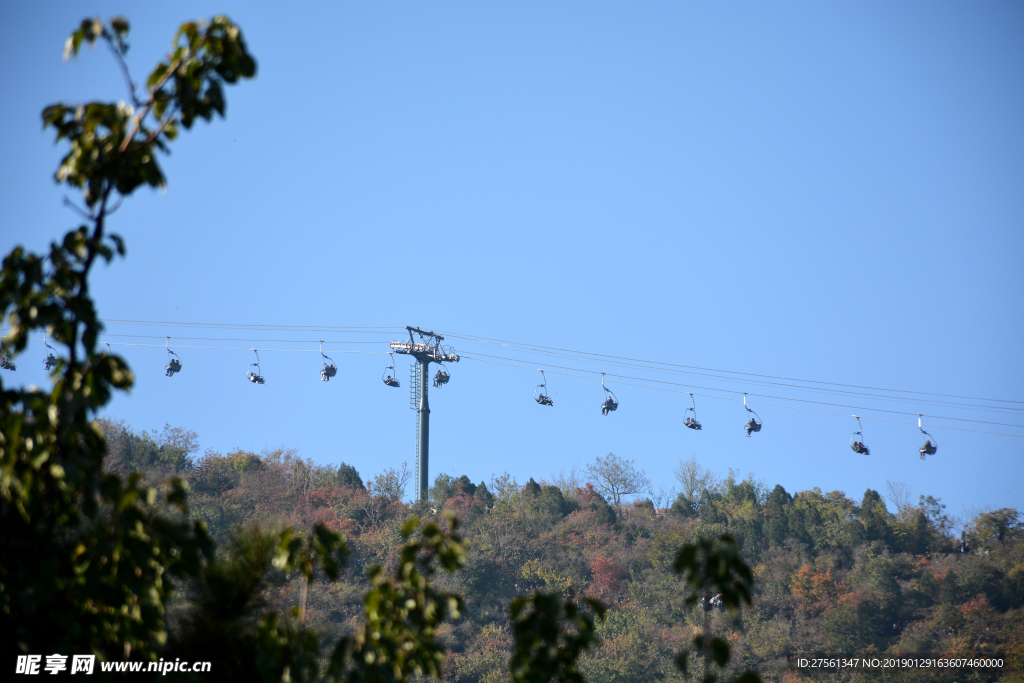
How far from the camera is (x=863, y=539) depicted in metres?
46.9

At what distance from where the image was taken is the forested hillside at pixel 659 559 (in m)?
38.3

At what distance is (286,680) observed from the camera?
10.7ft

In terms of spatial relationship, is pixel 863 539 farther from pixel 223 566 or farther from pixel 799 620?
pixel 223 566

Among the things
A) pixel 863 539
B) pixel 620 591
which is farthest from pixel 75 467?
pixel 863 539

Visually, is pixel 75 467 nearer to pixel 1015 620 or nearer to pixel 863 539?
pixel 1015 620

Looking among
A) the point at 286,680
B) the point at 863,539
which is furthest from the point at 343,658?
the point at 863,539

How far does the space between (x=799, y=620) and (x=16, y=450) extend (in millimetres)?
43111

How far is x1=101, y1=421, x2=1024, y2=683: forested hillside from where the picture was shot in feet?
126

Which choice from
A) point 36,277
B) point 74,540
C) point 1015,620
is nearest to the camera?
point 36,277

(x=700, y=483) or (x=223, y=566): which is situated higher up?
(x=700, y=483)

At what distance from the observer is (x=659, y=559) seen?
45562 mm

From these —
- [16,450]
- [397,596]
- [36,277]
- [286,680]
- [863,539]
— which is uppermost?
[863,539]

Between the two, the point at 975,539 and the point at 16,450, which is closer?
→ the point at 16,450

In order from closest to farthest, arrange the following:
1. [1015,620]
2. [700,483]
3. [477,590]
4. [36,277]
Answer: [36,277] < [1015,620] < [477,590] < [700,483]
